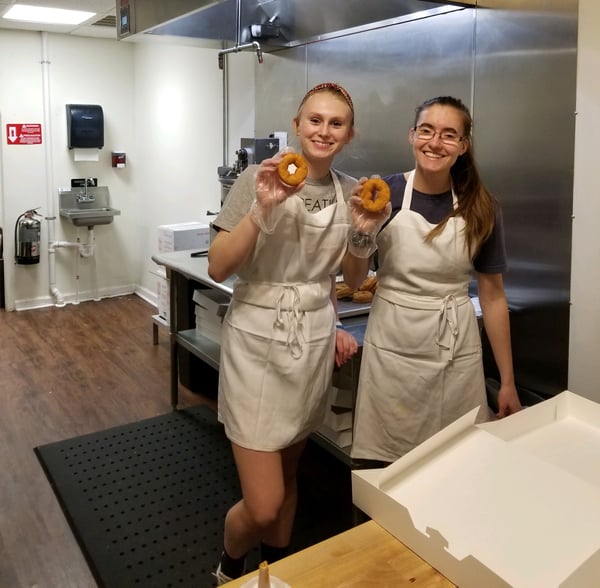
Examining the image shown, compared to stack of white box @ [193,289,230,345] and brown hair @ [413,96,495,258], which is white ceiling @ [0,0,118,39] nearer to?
stack of white box @ [193,289,230,345]

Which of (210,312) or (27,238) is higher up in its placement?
(27,238)

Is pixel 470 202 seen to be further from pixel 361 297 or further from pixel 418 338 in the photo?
pixel 361 297

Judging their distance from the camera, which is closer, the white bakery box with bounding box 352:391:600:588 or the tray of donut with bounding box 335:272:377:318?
the white bakery box with bounding box 352:391:600:588

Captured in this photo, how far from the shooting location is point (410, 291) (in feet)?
5.53

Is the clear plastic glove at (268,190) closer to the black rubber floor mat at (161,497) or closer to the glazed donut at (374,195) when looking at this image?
the glazed donut at (374,195)

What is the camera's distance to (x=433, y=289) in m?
1.67

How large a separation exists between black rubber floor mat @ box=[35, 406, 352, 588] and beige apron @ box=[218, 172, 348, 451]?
0.82 metres

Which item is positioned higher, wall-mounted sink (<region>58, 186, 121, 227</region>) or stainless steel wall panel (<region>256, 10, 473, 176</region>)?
stainless steel wall panel (<region>256, 10, 473, 176</region>)

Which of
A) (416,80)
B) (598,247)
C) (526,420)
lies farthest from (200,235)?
(526,420)

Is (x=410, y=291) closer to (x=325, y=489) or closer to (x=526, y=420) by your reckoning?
(x=526, y=420)

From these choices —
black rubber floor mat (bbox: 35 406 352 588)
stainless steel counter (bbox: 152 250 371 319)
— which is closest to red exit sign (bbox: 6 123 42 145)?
stainless steel counter (bbox: 152 250 371 319)

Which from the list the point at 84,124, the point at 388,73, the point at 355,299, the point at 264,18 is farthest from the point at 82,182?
the point at 355,299

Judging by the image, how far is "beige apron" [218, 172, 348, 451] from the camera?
160cm

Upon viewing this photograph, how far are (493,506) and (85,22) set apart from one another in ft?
15.8
